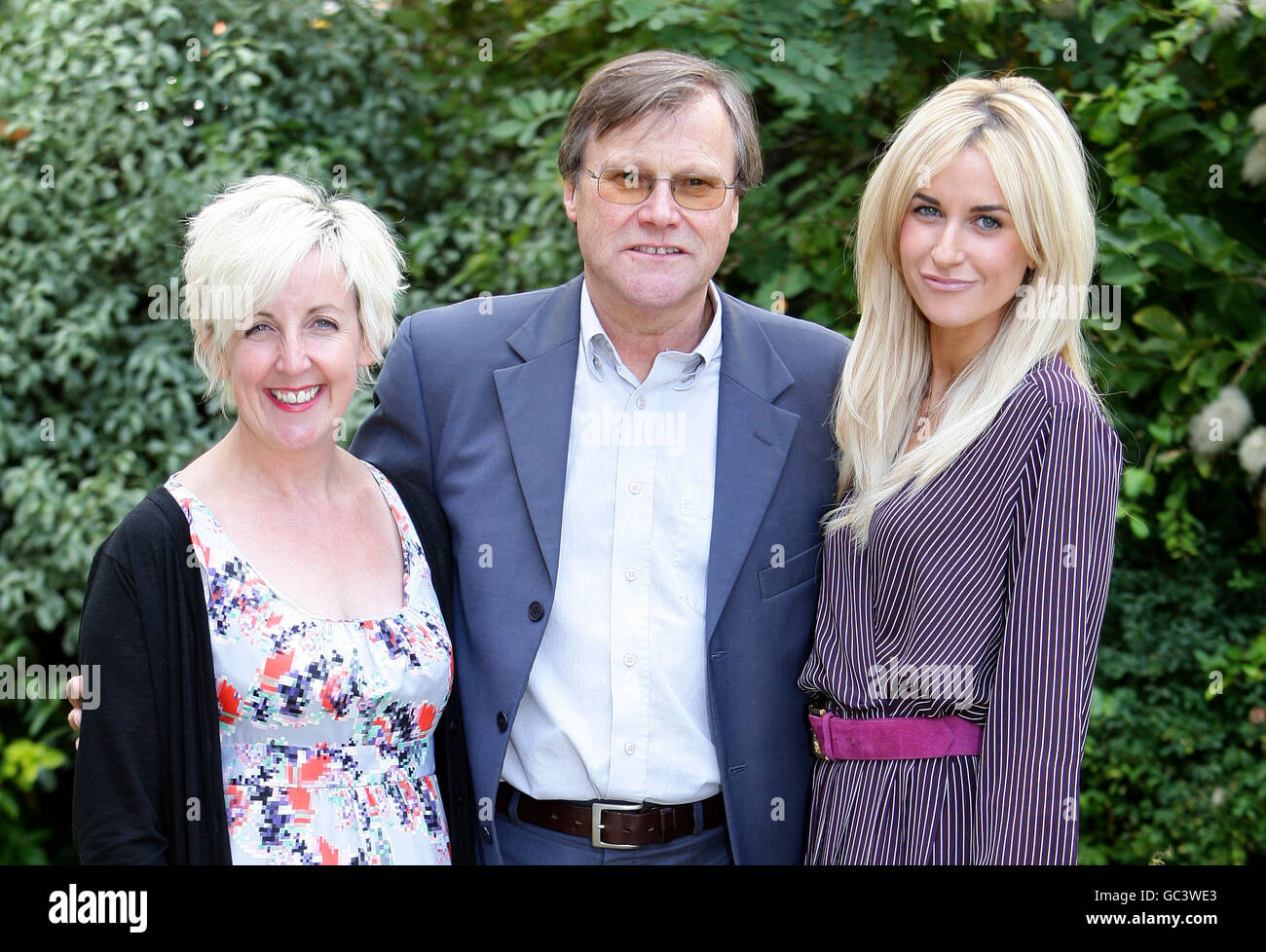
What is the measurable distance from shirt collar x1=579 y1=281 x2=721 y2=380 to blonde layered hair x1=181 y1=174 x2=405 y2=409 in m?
0.44

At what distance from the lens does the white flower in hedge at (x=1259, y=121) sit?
3.61 m

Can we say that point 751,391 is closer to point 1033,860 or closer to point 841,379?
point 841,379

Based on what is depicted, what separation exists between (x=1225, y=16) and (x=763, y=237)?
4.57 ft

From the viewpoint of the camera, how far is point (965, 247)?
222 centimetres

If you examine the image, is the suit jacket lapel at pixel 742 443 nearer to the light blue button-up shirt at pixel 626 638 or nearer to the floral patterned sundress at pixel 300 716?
the light blue button-up shirt at pixel 626 638

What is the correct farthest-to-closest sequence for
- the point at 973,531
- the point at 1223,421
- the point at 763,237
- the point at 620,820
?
the point at 763,237
the point at 1223,421
the point at 620,820
the point at 973,531

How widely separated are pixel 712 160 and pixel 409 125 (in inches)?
90.5

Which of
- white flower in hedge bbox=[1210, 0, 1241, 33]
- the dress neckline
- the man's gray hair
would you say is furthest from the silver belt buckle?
white flower in hedge bbox=[1210, 0, 1241, 33]

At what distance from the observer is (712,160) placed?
2.45 metres

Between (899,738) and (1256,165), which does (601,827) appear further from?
(1256,165)

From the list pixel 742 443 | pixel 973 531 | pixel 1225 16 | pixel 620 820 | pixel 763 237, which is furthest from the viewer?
pixel 763 237

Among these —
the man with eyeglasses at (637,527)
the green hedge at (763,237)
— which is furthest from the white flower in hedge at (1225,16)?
the man with eyeglasses at (637,527)

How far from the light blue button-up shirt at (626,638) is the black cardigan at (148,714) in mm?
611

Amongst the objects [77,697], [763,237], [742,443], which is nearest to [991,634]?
[742,443]
